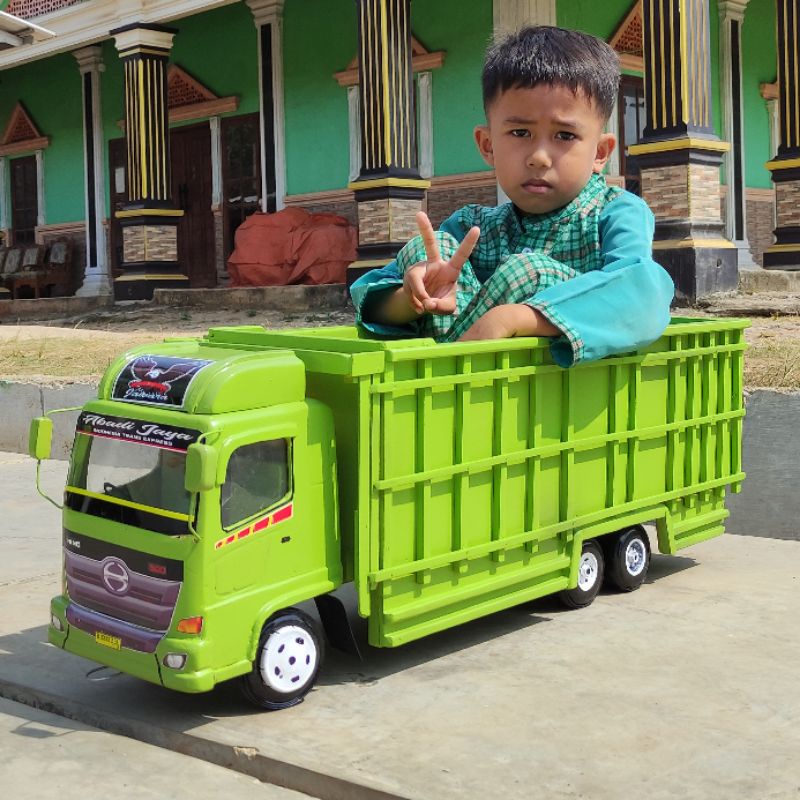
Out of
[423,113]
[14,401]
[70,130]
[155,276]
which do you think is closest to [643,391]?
[14,401]

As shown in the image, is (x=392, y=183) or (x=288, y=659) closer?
(x=288, y=659)

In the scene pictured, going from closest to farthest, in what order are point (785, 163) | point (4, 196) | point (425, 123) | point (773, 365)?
point (773, 365)
point (785, 163)
point (425, 123)
point (4, 196)

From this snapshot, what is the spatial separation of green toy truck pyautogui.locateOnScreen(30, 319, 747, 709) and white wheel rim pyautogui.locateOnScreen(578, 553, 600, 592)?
0.52ft

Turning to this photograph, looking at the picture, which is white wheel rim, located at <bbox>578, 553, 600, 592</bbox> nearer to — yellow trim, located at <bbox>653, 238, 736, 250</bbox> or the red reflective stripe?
the red reflective stripe

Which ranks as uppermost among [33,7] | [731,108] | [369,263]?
[33,7]

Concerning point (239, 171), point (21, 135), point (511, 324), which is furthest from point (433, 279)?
point (21, 135)

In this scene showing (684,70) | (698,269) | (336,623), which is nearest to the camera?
(336,623)

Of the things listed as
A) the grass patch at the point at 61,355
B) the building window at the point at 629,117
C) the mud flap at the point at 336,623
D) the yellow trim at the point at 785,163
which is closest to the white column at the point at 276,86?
the building window at the point at 629,117

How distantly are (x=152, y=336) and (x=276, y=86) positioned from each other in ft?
23.9

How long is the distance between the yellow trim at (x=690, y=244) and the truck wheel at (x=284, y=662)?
899 cm

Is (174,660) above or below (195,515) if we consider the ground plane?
below

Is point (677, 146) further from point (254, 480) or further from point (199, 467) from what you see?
point (199, 467)

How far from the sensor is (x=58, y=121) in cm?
2247

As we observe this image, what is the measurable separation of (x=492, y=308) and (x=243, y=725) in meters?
1.44
